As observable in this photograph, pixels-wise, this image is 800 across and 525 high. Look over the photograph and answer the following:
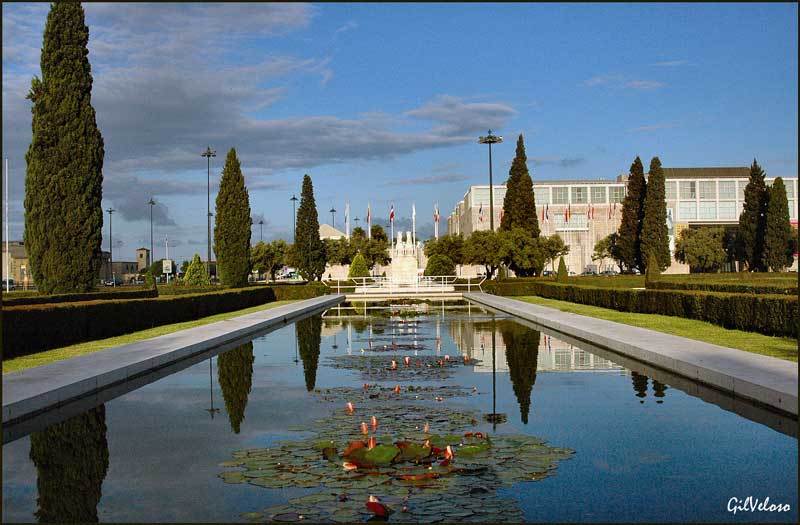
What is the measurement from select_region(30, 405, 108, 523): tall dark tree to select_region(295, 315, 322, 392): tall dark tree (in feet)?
12.6

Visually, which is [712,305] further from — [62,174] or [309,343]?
[62,174]

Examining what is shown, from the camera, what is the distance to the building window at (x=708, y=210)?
119875 mm

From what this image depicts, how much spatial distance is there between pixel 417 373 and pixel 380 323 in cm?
1309

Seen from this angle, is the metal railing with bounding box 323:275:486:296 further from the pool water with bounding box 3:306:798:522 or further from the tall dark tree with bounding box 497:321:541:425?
the pool water with bounding box 3:306:798:522

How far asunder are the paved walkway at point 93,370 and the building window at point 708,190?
112960 mm

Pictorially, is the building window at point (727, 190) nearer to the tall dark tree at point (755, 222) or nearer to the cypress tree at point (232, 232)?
the tall dark tree at point (755, 222)

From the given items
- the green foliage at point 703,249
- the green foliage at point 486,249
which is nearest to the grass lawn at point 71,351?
the green foliage at point 486,249

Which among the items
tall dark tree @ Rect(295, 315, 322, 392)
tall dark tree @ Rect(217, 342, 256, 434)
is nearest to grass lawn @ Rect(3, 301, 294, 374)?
tall dark tree @ Rect(217, 342, 256, 434)

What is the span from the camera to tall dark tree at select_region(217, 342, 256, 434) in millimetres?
10078

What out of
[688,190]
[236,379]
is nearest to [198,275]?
[236,379]

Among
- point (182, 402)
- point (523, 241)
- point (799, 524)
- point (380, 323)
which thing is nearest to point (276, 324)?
point (380, 323)

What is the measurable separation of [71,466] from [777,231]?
72.3 meters

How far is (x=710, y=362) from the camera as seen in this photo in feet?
41.4

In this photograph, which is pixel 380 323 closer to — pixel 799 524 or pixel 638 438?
pixel 638 438
